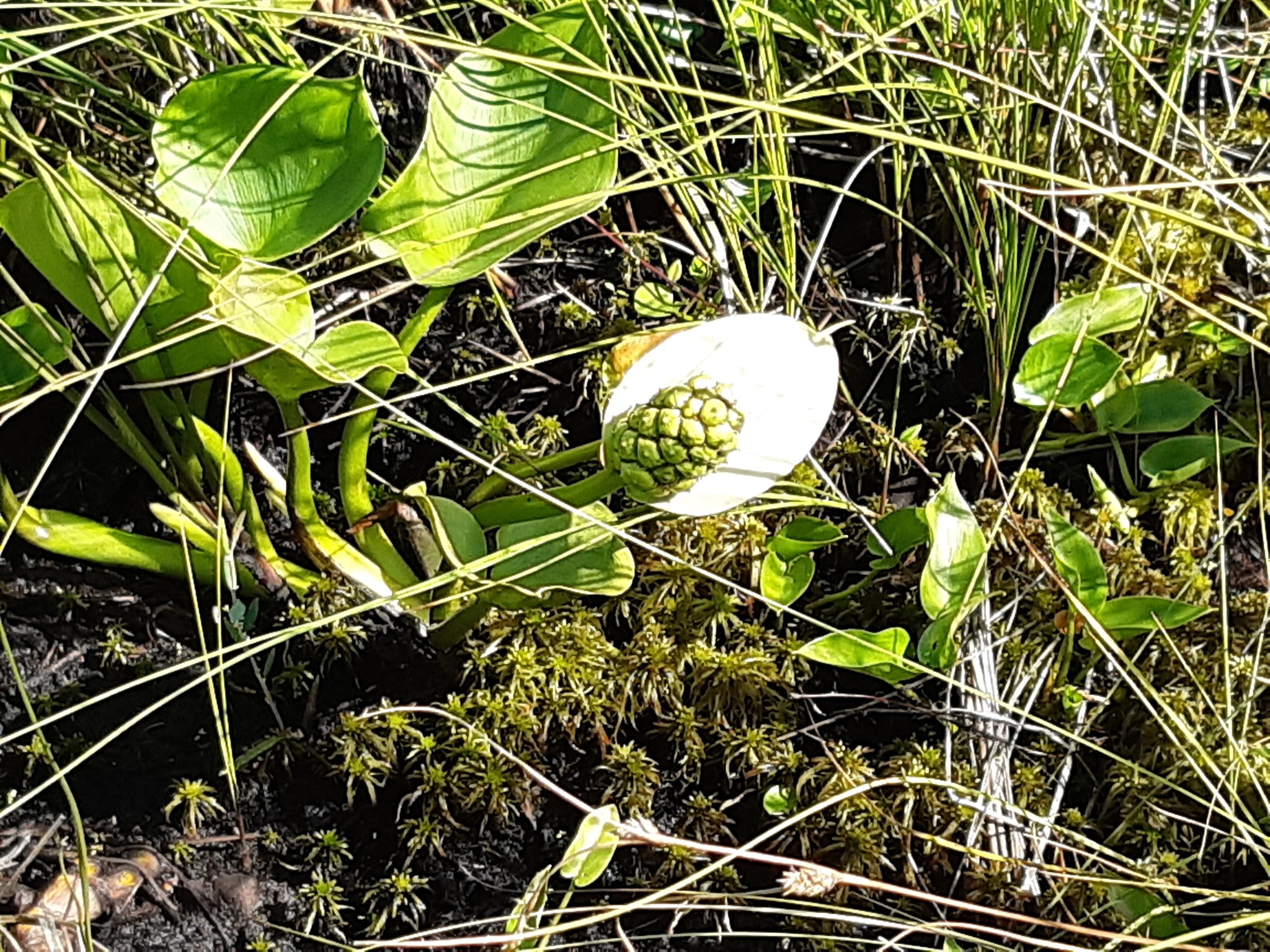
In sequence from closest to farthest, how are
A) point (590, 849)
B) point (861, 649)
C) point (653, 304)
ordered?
1. point (590, 849)
2. point (861, 649)
3. point (653, 304)

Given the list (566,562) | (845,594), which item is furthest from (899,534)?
(566,562)

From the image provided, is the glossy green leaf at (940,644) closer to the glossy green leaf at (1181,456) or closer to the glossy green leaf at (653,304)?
the glossy green leaf at (1181,456)

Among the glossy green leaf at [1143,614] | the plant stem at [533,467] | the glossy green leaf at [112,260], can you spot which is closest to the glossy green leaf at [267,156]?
the glossy green leaf at [112,260]

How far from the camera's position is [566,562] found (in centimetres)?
76

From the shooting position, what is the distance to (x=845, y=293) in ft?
3.43

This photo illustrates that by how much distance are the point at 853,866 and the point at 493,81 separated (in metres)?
0.62

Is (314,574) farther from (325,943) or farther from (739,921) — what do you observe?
(739,921)

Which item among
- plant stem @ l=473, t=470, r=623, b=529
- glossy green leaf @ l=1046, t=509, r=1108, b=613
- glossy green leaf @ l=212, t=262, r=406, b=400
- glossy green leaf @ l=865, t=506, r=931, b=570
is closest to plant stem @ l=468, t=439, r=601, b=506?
plant stem @ l=473, t=470, r=623, b=529

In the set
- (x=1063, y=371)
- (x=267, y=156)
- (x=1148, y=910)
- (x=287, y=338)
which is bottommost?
(x=1148, y=910)

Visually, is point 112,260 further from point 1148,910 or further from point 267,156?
point 1148,910

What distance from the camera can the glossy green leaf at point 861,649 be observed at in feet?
2.54

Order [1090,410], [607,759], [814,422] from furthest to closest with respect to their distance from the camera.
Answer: [1090,410] → [607,759] → [814,422]

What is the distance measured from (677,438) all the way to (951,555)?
24 cm

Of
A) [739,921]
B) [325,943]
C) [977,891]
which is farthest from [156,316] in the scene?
[977,891]
